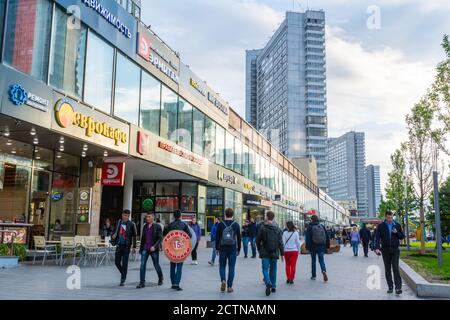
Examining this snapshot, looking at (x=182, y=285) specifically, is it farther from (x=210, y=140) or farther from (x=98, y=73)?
(x=210, y=140)

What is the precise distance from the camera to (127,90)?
20.2 metres

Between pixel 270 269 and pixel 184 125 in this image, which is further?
pixel 184 125

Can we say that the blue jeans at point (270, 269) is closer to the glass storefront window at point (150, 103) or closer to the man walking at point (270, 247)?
the man walking at point (270, 247)

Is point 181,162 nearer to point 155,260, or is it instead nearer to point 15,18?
point 15,18

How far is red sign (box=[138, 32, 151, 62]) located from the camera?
69.6 ft

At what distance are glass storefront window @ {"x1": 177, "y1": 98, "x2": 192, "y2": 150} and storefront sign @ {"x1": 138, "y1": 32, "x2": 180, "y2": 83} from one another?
1.85 metres

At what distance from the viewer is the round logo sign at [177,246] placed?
9.85 metres

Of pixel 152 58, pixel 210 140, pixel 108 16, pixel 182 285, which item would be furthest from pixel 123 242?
pixel 210 140

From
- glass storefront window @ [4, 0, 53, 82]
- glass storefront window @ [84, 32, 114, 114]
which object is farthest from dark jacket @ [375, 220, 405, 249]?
glass storefront window @ [84, 32, 114, 114]

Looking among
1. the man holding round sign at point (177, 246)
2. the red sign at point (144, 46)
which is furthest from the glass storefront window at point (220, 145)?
the man holding round sign at point (177, 246)

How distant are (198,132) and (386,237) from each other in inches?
796

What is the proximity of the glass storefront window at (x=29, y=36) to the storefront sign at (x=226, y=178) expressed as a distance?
1912cm

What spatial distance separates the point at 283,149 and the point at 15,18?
483 ft

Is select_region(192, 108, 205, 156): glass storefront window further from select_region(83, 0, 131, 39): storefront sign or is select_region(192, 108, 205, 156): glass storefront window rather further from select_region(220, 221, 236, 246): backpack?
select_region(220, 221, 236, 246): backpack
